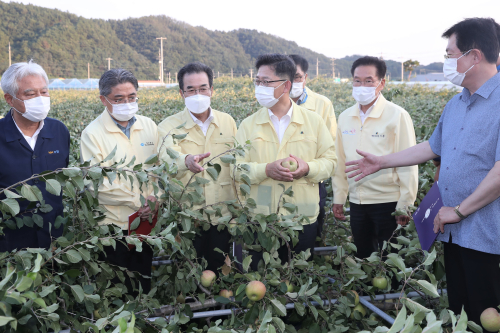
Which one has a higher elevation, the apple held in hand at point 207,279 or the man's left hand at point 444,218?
the man's left hand at point 444,218

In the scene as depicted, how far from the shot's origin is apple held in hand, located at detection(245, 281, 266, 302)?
1599mm

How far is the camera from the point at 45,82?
2324 mm

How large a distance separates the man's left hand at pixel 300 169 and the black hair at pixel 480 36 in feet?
2.97

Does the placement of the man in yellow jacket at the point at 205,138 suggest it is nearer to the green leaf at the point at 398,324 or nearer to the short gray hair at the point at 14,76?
the short gray hair at the point at 14,76

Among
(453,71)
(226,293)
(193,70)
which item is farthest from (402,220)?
(193,70)

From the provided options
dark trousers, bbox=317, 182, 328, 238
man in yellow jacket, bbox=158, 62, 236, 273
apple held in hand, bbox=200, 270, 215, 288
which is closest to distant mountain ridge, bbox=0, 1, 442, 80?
dark trousers, bbox=317, 182, 328, 238

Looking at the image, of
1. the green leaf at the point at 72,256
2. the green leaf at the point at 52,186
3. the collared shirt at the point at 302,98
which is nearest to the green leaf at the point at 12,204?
the green leaf at the point at 52,186

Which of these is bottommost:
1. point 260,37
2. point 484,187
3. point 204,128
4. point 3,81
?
point 484,187

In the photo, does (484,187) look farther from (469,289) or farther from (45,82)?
(45,82)

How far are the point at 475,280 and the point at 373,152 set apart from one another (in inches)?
45.1

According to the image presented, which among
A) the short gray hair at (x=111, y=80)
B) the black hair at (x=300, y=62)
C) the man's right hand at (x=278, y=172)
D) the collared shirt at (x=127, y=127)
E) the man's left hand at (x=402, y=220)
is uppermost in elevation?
the black hair at (x=300, y=62)

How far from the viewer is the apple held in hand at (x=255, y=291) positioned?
5.24 feet

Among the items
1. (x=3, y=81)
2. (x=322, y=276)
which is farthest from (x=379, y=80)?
(x=3, y=81)

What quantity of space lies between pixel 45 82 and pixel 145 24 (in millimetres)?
87493
